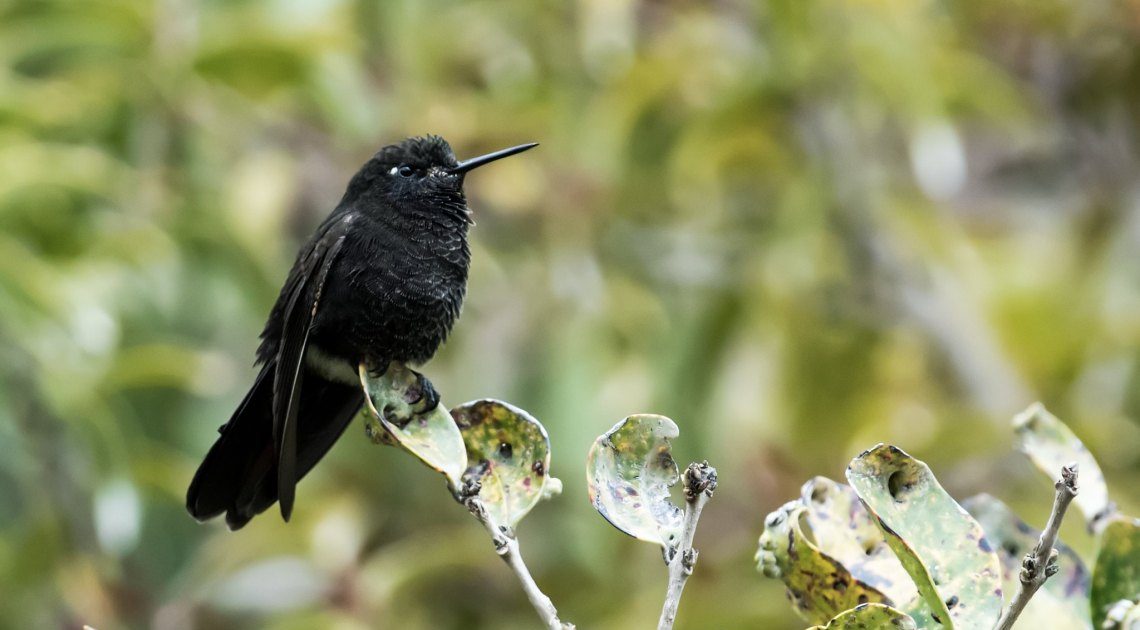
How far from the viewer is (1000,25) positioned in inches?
198

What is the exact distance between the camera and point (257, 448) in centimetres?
210

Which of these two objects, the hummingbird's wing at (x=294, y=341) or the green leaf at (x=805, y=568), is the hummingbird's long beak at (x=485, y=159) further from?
the green leaf at (x=805, y=568)

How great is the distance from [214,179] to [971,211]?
11.5 feet

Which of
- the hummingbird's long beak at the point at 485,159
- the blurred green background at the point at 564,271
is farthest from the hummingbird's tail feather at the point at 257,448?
the blurred green background at the point at 564,271

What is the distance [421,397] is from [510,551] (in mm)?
555

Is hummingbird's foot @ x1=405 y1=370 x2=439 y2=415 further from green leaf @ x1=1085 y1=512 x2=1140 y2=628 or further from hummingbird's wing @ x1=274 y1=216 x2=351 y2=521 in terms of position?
green leaf @ x1=1085 y1=512 x2=1140 y2=628

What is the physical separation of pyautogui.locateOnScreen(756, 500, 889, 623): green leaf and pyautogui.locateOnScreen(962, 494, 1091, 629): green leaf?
0.14 m

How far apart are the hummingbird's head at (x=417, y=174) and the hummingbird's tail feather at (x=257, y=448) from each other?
0.36 metres

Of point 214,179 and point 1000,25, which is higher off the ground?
point 1000,25

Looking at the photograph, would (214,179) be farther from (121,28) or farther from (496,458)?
(496,458)

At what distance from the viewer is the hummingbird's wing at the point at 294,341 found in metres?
1.88

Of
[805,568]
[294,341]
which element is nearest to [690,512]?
[805,568]

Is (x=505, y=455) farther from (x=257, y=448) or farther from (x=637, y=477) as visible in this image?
(x=257, y=448)

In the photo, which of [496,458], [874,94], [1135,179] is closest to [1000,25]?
[1135,179]
